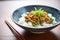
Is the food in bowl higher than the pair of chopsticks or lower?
higher

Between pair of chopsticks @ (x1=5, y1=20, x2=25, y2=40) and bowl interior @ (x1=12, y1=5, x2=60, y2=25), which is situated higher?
bowl interior @ (x1=12, y1=5, x2=60, y2=25)

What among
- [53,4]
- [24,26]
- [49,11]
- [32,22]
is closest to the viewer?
[24,26]

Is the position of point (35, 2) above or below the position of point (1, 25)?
above

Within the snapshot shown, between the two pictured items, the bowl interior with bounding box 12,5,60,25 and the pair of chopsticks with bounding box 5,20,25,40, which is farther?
the bowl interior with bounding box 12,5,60,25

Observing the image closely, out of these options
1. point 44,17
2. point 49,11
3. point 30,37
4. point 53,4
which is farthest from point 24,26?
point 53,4

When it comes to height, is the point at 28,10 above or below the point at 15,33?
above

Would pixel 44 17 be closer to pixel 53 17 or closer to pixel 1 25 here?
pixel 53 17

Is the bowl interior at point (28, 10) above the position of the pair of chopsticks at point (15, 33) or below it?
above

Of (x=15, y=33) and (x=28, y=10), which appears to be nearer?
(x=15, y=33)

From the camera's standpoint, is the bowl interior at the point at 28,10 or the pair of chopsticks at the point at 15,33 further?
the bowl interior at the point at 28,10

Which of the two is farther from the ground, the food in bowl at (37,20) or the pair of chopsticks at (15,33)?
the food in bowl at (37,20)

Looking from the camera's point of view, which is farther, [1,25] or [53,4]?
[53,4]
